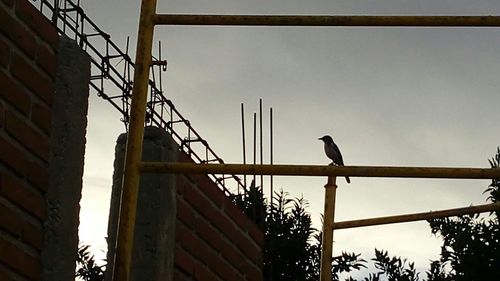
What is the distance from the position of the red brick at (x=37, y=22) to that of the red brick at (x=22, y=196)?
0.51 meters

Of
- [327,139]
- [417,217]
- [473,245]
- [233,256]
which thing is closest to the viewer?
[417,217]

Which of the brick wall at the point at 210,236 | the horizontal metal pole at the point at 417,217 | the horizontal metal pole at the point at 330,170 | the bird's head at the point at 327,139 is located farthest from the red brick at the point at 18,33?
the bird's head at the point at 327,139

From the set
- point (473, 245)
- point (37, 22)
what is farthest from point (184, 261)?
point (473, 245)

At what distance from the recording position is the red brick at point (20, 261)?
3.04m

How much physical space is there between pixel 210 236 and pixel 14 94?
1501mm

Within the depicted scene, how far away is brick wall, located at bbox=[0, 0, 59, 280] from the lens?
310cm

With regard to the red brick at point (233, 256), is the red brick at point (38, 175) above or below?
below

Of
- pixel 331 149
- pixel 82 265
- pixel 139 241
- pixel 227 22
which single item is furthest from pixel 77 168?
pixel 82 265

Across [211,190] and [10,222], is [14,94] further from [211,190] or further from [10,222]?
[211,190]

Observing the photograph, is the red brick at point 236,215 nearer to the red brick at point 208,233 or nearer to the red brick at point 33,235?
the red brick at point 208,233

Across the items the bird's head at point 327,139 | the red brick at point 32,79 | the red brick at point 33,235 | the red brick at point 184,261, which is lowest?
the red brick at point 33,235

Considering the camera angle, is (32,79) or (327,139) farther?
(327,139)

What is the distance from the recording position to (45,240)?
10.8 feet

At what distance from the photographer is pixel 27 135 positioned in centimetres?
324
